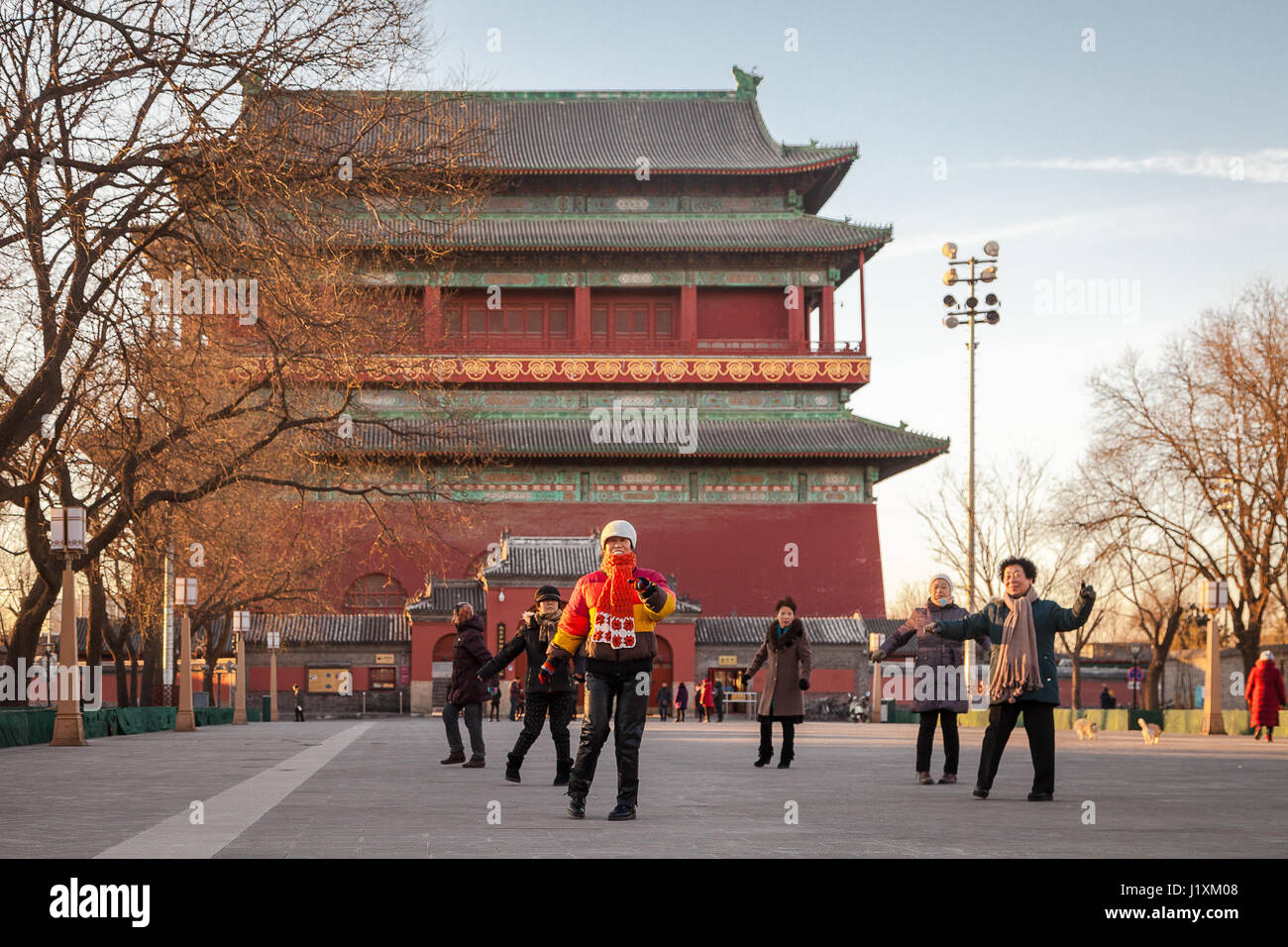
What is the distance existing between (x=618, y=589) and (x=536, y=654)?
14.5 ft

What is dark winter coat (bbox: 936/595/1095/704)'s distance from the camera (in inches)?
416

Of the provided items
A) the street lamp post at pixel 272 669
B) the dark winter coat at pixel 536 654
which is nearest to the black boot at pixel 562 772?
the dark winter coat at pixel 536 654

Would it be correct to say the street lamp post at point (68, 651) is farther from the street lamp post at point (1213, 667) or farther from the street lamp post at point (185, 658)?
→ the street lamp post at point (1213, 667)

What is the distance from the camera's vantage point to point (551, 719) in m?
12.4

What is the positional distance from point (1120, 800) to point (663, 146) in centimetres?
4620

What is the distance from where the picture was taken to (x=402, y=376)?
2234 centimetres

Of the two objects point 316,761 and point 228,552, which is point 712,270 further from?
point 316,761

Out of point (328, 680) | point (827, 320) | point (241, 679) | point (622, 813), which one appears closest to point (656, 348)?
point (827, 320)

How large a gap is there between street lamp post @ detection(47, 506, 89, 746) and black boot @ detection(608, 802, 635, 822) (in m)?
12.9

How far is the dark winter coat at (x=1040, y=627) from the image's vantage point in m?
10.6

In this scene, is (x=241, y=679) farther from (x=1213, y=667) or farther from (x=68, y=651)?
(x=1213, y=667)

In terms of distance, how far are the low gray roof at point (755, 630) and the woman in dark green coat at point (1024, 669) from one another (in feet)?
117
